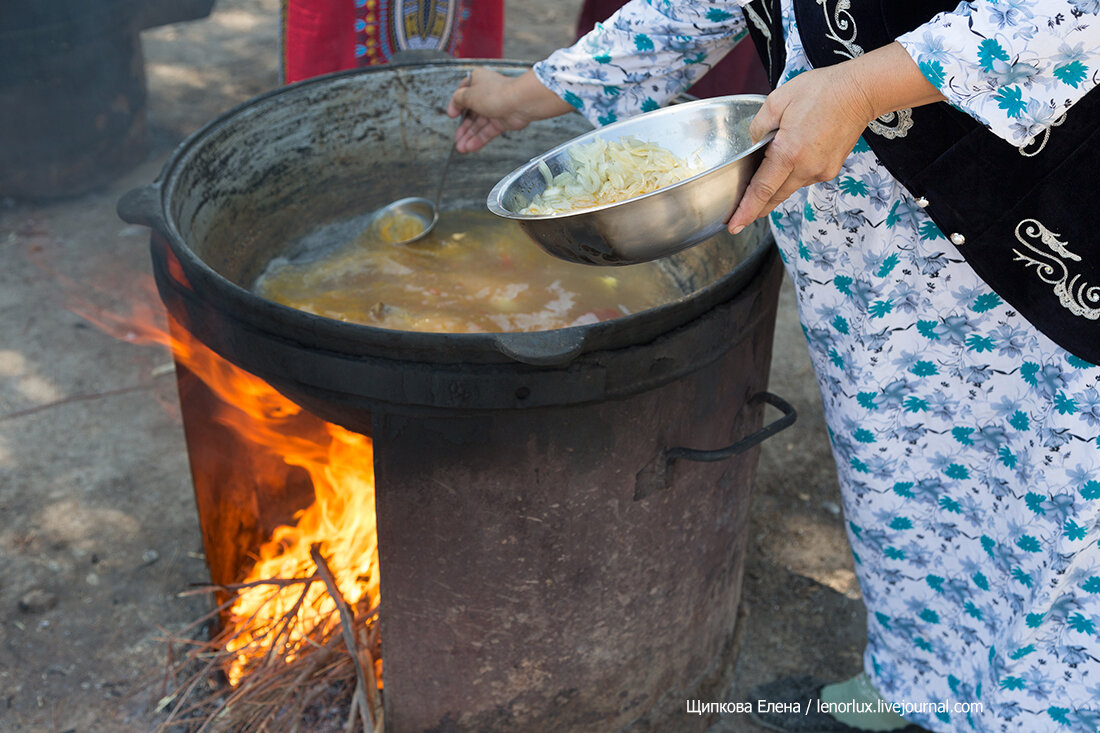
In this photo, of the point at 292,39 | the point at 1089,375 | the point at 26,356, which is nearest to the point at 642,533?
the point at 1089,375

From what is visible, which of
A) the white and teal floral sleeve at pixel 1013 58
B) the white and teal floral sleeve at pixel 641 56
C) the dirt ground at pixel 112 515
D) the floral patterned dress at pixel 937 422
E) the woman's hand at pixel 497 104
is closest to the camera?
the white and teal floral sleeve at pixel 1013 58

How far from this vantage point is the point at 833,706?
2.54m

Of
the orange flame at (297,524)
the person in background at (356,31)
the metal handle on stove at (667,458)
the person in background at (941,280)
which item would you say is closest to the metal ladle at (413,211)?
the person in background at (941,280)

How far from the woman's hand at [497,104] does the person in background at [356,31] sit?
2.74 ft

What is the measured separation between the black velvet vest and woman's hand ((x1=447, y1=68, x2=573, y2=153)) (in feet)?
2.14

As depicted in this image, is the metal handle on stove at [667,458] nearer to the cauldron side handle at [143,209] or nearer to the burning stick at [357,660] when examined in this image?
the burning stick at [357,660]

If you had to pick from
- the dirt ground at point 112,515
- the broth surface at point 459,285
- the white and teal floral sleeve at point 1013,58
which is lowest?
the dirt ground at point 112,515

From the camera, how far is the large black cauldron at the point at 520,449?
160 cm

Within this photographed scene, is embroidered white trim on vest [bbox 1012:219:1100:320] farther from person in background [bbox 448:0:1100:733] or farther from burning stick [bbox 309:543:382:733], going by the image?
burning stick [bbox 309:543:382:733]

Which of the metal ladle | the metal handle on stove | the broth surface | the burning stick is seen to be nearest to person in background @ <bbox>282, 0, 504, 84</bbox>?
the metal ladle

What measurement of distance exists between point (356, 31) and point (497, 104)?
44.6 inches

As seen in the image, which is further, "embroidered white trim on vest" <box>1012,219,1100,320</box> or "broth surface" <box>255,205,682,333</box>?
"broth surface" <box>255,205,682,333</box>

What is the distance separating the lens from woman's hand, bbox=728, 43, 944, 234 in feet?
4.58

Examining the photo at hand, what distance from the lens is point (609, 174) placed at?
5.51 feet
